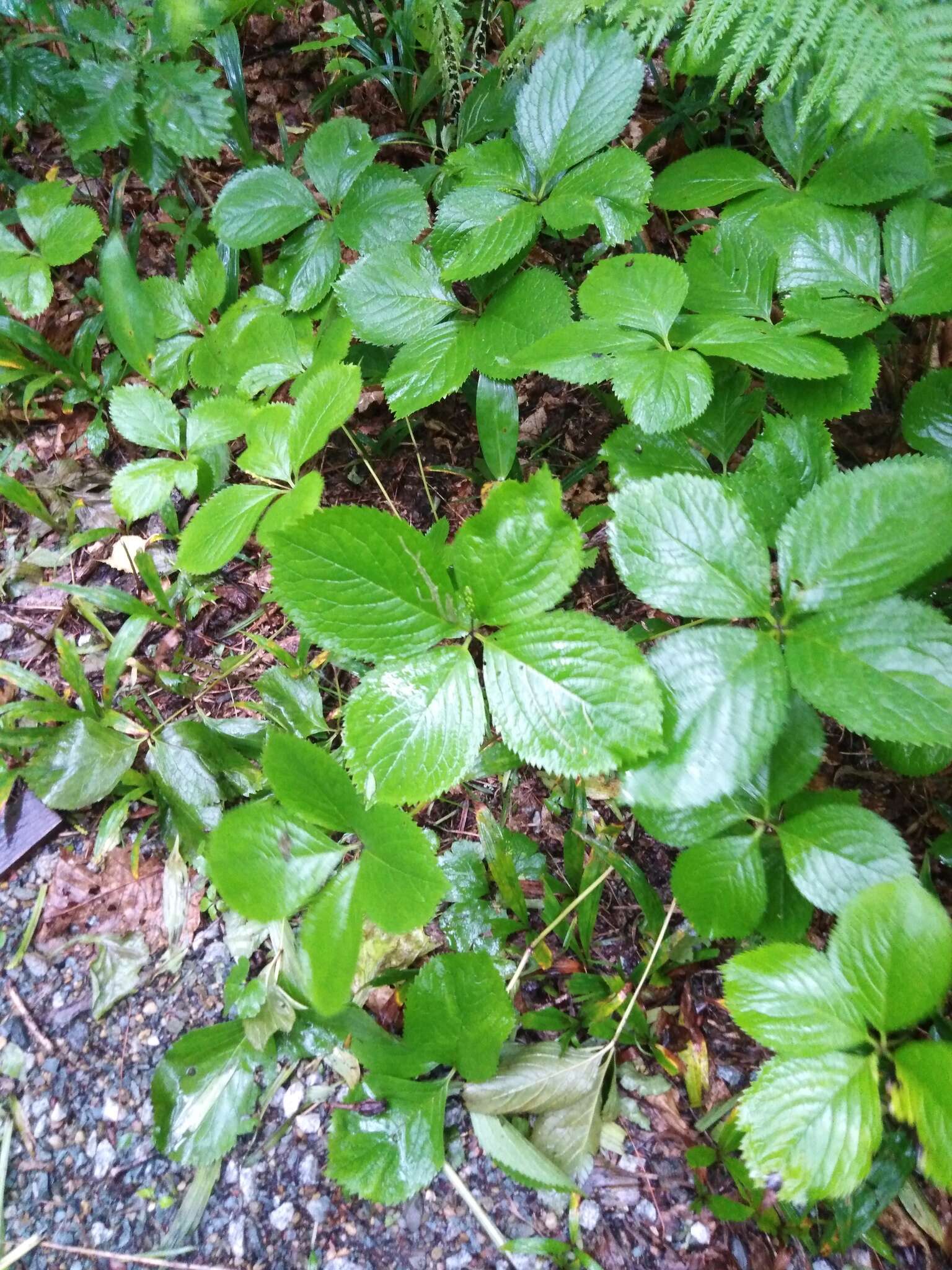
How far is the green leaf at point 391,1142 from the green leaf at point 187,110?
Answer: 186 cm

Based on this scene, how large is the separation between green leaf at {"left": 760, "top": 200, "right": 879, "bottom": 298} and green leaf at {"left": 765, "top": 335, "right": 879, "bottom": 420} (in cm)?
11

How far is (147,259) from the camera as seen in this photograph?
2.06 meters

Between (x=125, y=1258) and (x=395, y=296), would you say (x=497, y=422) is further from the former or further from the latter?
(x=125, y=1258)

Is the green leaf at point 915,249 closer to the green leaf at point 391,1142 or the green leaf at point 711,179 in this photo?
the green leaf at point 711,179

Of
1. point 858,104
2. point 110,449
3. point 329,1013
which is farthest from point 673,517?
point 110,449

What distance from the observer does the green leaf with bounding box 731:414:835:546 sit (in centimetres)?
103

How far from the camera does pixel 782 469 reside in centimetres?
104

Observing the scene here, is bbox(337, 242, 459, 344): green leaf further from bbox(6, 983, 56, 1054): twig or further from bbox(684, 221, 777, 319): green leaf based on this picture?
bbox(6, 983, 56, 1054): twig

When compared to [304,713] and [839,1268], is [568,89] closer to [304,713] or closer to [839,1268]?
[304,713]

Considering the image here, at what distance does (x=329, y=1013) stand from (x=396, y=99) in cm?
205

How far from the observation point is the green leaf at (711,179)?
1.39 meters

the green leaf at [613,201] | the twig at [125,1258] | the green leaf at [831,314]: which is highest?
the green leaf at [613,201]

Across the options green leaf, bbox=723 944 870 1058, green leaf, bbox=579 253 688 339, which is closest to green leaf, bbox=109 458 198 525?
green leaf, bbox=579 253 688 339

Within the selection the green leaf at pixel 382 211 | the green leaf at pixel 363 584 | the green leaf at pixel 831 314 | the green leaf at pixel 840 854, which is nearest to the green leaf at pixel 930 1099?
the green leaf at pixel 840 854
